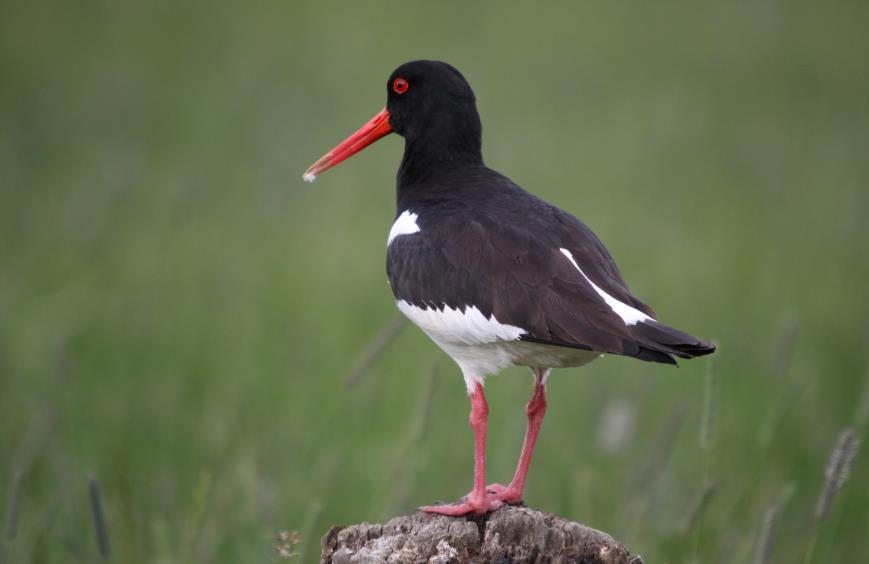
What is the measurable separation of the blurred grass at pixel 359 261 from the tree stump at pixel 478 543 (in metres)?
0.23

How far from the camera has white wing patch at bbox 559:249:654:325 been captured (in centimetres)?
480

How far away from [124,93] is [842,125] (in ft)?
38.6

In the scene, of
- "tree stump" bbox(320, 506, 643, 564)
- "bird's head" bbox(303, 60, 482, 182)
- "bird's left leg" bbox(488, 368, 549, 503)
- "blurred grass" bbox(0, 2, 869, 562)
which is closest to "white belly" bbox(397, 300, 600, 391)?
"bird's left leg" bbox(488, 368, 549, 503)

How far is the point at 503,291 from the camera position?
16.9 ft

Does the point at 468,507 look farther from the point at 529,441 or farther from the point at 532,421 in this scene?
the point at 532,421

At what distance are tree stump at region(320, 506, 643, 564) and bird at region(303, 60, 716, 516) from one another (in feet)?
1.35

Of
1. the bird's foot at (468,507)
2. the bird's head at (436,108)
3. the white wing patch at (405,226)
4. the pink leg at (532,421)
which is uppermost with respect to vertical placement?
the bird's head at (436,108)

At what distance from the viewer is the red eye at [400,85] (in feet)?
21.2

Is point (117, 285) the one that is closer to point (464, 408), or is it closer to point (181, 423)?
point (181, 423)

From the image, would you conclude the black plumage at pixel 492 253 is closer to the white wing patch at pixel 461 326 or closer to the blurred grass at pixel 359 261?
the white wing patch at pixel 461 326

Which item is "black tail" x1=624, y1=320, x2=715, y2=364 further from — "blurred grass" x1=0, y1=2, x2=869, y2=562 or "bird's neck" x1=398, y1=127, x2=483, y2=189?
"bird's neck" x1=398, y1=127, x2=483, y2=189

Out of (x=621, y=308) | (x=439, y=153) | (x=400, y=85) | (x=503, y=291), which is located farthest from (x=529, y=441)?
(x=400, y=85)

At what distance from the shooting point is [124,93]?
1856 centimetres

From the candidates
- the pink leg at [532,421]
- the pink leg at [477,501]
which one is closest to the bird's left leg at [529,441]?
the pink leg at [532,421]
